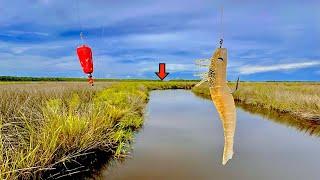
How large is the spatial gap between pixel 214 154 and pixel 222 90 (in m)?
8.22

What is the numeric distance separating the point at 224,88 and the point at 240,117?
17.1 m

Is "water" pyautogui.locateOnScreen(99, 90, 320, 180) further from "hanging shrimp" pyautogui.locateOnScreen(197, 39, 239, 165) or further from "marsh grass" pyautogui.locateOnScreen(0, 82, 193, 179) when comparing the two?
"hanging shrimp" pyautogui.locateOnScreen(197, 39, 239, 165)

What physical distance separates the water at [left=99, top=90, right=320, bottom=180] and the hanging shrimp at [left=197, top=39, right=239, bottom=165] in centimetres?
579

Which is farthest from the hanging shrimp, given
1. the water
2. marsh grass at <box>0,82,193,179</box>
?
the water

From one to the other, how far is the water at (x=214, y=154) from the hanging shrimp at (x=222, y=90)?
5.79m

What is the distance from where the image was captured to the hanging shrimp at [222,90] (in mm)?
1869

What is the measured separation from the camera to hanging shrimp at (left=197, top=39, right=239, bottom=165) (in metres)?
1.87

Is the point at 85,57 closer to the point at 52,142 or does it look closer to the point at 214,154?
the point at 52,142

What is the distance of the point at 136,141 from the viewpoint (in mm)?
11156

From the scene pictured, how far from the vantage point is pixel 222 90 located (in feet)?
6.46

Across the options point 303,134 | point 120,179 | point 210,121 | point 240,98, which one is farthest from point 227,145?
point 240,98

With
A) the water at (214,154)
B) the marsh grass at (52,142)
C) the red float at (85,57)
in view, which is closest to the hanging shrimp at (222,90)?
the red float at (85,57)

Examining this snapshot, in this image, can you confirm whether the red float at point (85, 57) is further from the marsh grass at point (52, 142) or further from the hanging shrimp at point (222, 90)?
the hanging shrimp at point (222, 90)

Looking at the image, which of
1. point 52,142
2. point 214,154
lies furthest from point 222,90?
point 214,154
